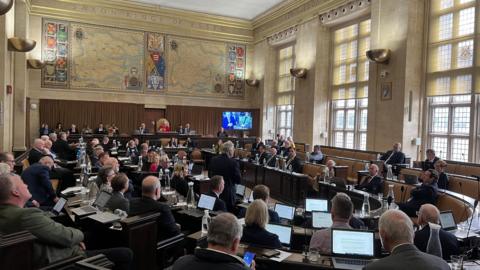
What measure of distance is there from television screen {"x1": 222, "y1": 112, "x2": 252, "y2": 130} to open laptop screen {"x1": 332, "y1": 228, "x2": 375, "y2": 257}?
56.9 feet

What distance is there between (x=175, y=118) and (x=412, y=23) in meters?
12.1

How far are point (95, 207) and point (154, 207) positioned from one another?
102cm

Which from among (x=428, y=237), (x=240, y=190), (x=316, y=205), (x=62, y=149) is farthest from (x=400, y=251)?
(x=62, y=149)

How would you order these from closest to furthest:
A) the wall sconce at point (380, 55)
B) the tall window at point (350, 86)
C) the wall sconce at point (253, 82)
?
the wall sconce at point (380, 55) < the tall window at point (350, 86) < the wall sconce at point (253, 82)

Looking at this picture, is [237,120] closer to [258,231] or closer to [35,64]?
[35,64]

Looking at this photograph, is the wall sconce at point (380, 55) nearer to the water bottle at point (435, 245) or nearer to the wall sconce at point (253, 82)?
the wall sconce at point (253, 82)

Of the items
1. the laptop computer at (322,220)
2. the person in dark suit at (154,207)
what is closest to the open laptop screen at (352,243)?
the laptop computer at (322,220)

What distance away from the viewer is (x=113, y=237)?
4.05 meters

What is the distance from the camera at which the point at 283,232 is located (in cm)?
363

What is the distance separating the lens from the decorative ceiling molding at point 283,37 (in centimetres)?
1708

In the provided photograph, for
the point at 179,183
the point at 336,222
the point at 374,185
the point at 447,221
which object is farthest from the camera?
the point at 374,185

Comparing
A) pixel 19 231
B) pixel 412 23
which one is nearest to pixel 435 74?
pixel 412 23

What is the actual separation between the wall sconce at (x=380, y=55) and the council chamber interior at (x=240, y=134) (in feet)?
0.20

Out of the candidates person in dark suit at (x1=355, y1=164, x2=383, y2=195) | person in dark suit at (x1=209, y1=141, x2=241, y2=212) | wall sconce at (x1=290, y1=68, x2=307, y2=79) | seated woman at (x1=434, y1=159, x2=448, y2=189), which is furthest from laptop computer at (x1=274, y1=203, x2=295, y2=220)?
wall sconce at (x1=290, y1=68, x2=307, y2=79)
